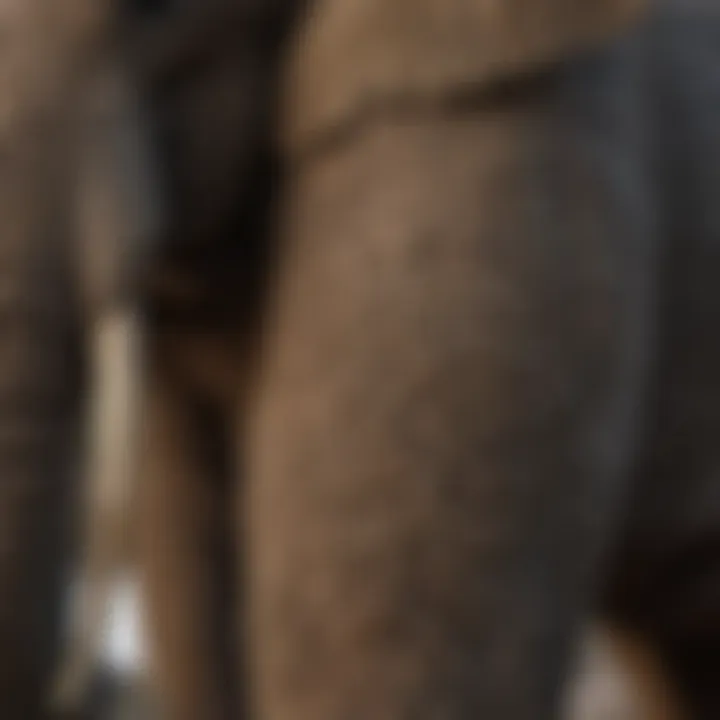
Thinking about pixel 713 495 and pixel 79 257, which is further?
pixel 713 495

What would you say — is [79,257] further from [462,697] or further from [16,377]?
[462,697]

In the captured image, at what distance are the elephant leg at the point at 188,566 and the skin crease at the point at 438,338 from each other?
11cm

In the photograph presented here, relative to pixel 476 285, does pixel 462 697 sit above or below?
below

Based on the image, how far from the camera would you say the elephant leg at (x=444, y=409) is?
483 millimetres

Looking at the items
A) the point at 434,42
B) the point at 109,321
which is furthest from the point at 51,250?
the point at 434,42

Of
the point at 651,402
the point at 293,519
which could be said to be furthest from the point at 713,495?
the point at 293,519

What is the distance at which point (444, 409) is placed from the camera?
483mm

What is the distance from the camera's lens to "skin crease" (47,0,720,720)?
19.0 inches

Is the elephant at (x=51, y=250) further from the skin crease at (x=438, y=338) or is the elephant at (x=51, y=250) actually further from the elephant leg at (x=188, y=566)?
the elephant leg at (x=188, y=566)

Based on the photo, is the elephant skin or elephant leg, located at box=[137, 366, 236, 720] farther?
elephant leg, located at box=[137, 366, 236, 720]

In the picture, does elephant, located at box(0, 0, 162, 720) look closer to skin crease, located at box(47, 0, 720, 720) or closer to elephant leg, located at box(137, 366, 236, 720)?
skin crease, located at box(47, 0, 720, 720)

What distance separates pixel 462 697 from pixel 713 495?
140 millimetres

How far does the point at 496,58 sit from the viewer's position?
0.49m

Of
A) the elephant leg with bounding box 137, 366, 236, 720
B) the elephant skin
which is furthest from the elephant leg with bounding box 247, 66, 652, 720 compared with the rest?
the elephant leg with bounding box 137, 366, 236, 720
